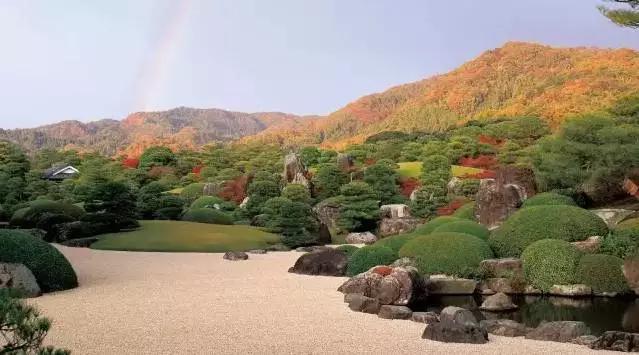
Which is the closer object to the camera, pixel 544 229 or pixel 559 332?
pixel 559 332

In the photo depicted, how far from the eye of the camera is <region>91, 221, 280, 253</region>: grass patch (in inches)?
749

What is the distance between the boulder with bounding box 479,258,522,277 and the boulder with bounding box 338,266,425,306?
2.39 meters

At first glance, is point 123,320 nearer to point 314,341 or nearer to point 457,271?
point 314,341

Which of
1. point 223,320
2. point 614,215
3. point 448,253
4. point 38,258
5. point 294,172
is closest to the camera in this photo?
point 223,320

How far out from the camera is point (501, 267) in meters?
12.5

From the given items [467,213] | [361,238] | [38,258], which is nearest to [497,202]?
[467,213]

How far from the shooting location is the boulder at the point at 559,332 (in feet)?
24.6

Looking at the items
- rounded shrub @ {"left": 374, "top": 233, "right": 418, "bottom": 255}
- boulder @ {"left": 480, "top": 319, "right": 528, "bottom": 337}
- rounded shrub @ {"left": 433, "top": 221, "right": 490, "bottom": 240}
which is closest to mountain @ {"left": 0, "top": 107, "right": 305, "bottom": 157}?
rounded shrub @ {"left": 374, "top": 233, "right": 418, "bottom": 255}

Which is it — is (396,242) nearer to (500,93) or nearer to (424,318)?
(424,318)

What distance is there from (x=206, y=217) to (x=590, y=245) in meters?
16.6

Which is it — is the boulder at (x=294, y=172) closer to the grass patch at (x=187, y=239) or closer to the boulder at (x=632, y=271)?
the grass patch at (x=187, y=239)

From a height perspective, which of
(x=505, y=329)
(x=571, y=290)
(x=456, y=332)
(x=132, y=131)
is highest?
(x=132, y=131)

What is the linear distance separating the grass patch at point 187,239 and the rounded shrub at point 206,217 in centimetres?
249

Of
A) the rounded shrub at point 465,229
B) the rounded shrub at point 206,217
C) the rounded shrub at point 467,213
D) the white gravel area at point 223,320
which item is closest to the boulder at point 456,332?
the white gravel area at point 223,320
